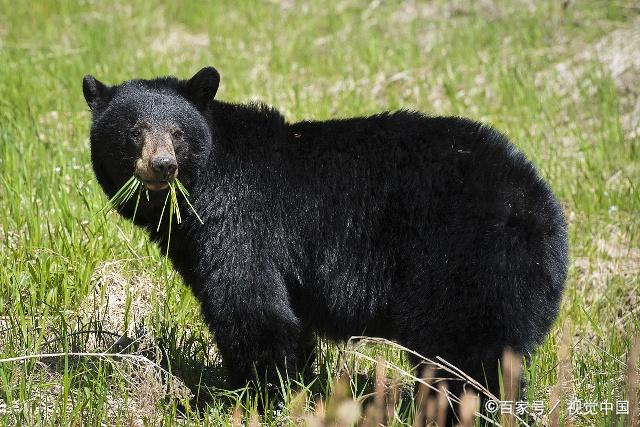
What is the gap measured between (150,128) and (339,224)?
1019mm

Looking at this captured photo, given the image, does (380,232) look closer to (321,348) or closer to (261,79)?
Answer: (321,348)

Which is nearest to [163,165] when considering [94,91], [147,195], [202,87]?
[147,195]

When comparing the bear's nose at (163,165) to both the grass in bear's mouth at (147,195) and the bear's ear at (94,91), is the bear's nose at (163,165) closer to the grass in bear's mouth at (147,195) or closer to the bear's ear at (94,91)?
the grass in bear's mouth at (147,195)

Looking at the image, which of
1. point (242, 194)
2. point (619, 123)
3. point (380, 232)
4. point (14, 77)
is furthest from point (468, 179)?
point (14, 77)

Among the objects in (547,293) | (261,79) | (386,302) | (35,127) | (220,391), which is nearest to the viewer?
(547,293)

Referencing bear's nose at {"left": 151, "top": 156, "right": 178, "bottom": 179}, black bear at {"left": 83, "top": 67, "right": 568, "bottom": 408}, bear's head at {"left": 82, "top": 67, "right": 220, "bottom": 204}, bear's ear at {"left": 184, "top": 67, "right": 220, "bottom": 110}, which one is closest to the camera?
black bear at {"left": 83, "top": 67, "right": 568, "bottom": 408}

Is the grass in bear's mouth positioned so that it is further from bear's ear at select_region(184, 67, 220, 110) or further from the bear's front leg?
bear's ear at select_region(184, 67, 220, 110)

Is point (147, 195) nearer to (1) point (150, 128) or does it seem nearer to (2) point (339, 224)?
(1) point (150, 128)

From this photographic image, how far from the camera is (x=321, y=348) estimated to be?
488 centimetres

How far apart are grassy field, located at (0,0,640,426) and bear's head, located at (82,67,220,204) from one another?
0.81 metres

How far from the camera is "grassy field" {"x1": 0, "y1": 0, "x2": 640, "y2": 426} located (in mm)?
4250

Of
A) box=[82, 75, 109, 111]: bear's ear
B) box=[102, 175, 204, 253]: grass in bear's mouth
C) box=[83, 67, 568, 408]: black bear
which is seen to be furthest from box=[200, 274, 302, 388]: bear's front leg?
box=[82, 75, 109, 111]: bear's ear

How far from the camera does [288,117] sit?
7938 millimetres

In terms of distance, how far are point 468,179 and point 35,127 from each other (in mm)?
4395
